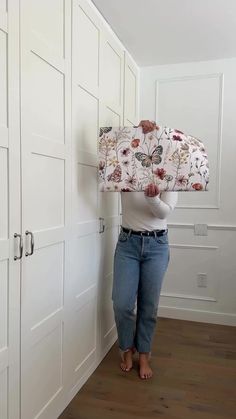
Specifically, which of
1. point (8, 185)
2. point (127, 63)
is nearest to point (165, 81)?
point (127, 63)

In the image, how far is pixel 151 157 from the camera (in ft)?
5.88

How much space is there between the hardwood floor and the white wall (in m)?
0.43

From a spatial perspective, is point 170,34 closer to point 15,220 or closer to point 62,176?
point 62,176

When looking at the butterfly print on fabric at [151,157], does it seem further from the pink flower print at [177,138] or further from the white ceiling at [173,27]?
the white ceiling at [173,27]

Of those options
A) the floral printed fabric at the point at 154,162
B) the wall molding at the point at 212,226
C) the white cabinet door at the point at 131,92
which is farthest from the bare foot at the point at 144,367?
the white cabinet door at the point at 131,92

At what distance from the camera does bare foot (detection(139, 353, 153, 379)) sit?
2153mm

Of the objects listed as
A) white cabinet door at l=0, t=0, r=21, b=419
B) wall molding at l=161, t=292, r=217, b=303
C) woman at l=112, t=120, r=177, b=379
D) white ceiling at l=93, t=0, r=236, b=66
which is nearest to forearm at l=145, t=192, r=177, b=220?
woman at l=112, t=120, r=177, b=379

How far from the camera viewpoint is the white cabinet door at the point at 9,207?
126cm

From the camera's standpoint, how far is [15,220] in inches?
52.7

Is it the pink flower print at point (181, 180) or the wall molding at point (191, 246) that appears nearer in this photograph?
the pink flower print at point (181, 180)

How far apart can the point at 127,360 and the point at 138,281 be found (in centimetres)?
54

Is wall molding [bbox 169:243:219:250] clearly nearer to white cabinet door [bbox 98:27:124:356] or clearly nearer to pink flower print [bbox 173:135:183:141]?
white cabinet door [bbox 98:27:124:356]

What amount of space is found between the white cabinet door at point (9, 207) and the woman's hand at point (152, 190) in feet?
2.35

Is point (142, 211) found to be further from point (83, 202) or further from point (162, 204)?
point (83, 202)
